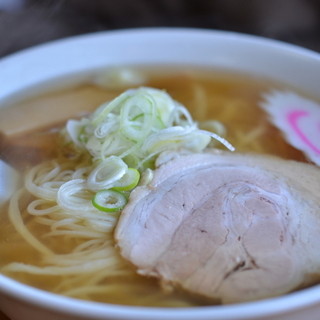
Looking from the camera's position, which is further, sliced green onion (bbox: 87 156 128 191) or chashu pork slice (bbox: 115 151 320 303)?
sliced green onion (bbox: 87 156 128 191)

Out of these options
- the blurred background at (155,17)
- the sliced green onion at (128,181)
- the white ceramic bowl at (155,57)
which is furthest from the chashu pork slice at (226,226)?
the blurred background at (155,17)

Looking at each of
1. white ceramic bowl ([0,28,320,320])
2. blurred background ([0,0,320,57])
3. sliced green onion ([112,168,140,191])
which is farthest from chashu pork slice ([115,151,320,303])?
blurred background ([0,0,320,57])

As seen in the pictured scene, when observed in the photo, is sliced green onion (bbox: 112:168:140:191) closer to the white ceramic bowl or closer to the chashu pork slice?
the chashu pork slice

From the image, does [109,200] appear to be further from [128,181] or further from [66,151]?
[66,151]

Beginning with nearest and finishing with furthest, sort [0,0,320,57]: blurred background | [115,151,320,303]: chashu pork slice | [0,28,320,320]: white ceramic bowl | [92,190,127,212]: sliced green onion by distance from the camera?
1. [115,151,320,303]: chashu pork slice
2. [92,190,127,212]: sliced green onion
3. [0,28,320,320]: white ceramic bowl
4. [0,0,320,57]: blurred background

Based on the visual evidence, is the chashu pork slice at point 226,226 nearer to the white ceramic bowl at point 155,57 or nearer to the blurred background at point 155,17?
the white ceramic bowl at point 155,57
